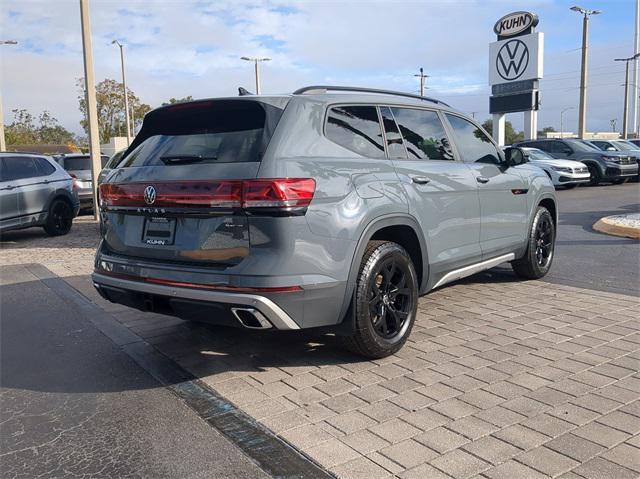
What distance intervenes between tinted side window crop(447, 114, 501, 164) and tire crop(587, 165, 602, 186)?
17688 mm

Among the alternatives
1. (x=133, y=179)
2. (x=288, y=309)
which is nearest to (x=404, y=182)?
(x=288, y=309)

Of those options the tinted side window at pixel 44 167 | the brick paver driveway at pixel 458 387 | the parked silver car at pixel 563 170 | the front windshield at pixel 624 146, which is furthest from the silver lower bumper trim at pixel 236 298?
the front windshield at pixel 624 146

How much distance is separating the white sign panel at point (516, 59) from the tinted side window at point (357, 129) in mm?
24223

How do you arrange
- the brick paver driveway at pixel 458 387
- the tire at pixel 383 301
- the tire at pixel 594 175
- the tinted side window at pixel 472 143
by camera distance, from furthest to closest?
the tire at pixel 594 175 < the tinted side window at pixel 472 143 < the tire at pixel 383 301 < the brick paver driveway at pixel 458 387

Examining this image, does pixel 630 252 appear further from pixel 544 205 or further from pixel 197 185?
pixel 197 185

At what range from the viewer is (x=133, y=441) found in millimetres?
3254

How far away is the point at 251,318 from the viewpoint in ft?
11.6

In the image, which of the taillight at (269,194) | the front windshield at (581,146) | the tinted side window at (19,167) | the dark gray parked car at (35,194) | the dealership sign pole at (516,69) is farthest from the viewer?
the dealership sign pole at (516,69)

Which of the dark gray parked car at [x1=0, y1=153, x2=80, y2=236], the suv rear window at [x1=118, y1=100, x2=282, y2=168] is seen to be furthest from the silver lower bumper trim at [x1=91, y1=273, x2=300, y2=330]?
the dark gray parked car at [x1=0, y1=153, x2=80, y2=236]

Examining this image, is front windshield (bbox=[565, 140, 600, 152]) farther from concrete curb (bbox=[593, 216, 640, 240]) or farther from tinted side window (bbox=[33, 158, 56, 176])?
tinted side window (bbox=[33, 158, 56, 176])

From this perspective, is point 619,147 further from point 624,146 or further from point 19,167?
point 19,167

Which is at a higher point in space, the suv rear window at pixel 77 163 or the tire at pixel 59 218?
the suv rear window at pixel 77 163

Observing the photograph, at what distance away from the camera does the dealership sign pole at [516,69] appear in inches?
1040

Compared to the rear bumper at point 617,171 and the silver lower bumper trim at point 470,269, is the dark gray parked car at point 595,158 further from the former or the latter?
the silver lower bumper trim at point 470,269
